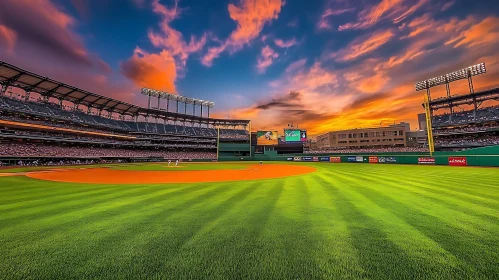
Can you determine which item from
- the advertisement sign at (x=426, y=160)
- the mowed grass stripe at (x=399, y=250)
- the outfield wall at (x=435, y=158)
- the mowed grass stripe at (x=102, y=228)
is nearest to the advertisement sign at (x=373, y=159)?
the outfield wall at (x=435, y=158)

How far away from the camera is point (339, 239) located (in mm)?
3855

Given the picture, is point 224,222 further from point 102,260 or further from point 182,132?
point 182,132

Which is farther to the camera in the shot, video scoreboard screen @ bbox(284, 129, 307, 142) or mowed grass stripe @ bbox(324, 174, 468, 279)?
video scoreboard screen @ bbox(284, 129, 307, 142)

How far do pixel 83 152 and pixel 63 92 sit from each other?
13.5m

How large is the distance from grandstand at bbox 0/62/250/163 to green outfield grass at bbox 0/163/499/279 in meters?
42.6

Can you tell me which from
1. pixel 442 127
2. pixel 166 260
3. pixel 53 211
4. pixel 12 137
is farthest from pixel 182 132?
pixel 442 127

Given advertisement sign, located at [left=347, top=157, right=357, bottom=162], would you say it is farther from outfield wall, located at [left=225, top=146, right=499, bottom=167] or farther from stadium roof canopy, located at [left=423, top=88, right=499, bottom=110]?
stadium roof canopy, located at [left=423, top=88, right=499, bottom=110]

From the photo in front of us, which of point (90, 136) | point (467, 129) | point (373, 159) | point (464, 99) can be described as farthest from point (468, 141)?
point (90, 136)

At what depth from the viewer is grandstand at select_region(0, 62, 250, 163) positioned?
33.6m

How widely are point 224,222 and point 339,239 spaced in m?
2.70

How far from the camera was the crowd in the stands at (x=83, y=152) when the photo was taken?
32.4 metres

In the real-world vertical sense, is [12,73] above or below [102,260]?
above

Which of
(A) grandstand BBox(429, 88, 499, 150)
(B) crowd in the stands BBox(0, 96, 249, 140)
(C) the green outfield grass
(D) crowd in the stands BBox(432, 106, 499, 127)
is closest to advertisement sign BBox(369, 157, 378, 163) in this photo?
(A) grandstand BBox(429, 88, 499, 150)

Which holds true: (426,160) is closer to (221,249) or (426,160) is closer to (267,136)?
(221,249)
